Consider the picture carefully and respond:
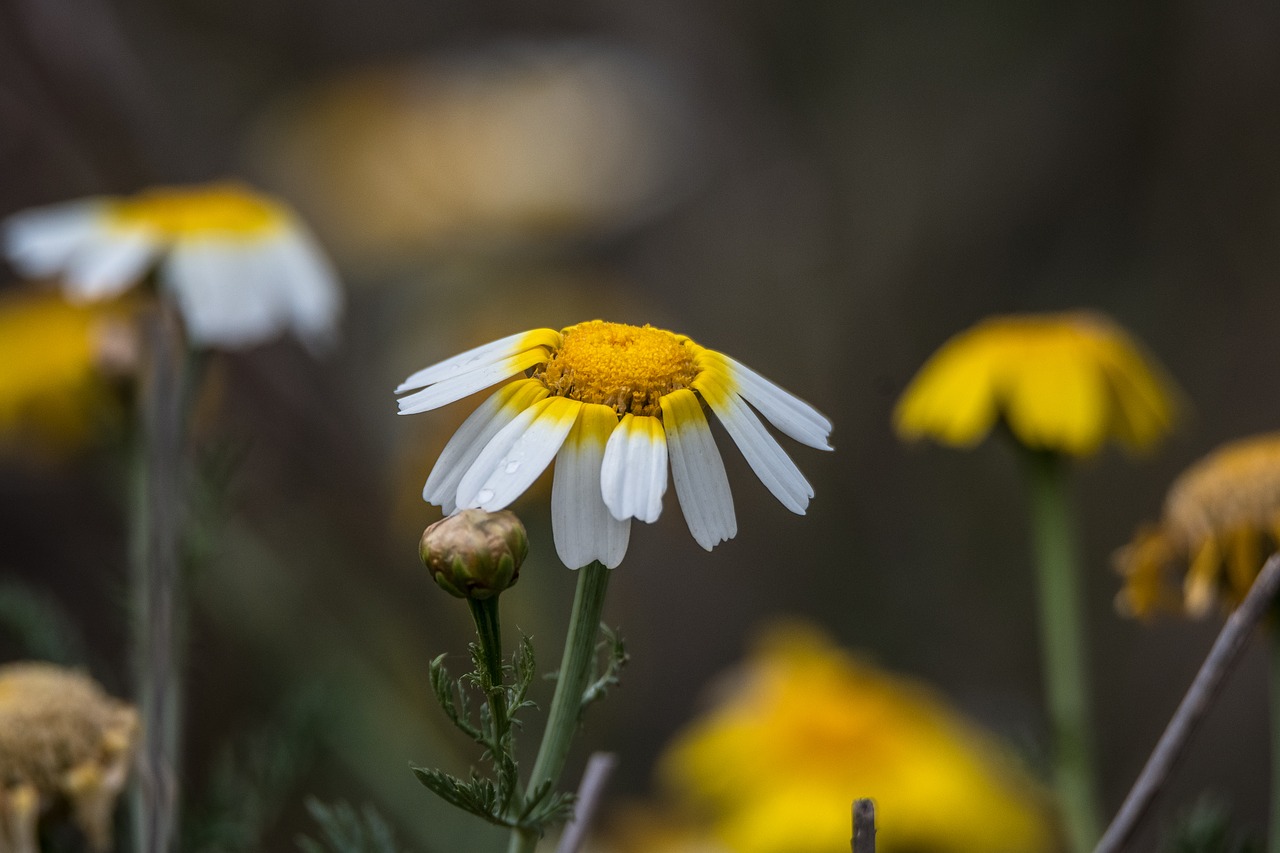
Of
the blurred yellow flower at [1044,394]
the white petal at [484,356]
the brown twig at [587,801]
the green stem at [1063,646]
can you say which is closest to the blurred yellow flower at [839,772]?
the green stem at [1063,646]

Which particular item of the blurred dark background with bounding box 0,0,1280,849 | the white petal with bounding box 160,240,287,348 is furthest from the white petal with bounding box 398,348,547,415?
the blurred dark background with bounding box 0,0,1280,849

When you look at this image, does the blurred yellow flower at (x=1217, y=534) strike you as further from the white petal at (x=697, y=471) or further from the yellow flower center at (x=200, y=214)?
the yellow flower center at (x=200, y=214)

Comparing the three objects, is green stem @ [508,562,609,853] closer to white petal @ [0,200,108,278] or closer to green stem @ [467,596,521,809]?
green stem @ [467,596,521,809]

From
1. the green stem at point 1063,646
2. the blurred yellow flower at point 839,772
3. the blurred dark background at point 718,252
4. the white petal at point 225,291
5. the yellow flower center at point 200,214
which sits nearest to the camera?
the green stem at point 1063,646

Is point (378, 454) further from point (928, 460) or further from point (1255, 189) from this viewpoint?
point (1255, 189)

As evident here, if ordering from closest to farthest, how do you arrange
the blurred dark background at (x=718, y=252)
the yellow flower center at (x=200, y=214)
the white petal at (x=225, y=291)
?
1. the white petal at (x=225, y=291)
2. the yellow flower center at (x=200, y=214)
3. the blurred dark background at (x=718, y=252)

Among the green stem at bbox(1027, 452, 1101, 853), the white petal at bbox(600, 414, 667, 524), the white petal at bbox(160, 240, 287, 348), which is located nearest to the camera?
the white petal at bbox(600, 414, 667, 524)
